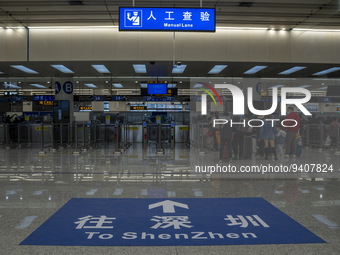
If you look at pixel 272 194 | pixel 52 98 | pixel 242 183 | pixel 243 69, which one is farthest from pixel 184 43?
pixel 52 98

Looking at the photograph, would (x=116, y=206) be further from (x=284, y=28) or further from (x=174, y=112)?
(x=174, y=112)

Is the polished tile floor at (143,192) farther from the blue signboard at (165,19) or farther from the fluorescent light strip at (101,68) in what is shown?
the fluorescent light strip at (101,68)

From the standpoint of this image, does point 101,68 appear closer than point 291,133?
No

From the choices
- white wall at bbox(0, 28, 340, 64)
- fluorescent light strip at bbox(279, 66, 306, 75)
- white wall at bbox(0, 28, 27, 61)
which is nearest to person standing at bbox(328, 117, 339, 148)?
fluorescent light strip at bbox(279, 66, 306, 75)

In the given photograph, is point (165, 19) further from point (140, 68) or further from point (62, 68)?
point (62, 68)

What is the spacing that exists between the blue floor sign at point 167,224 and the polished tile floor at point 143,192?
0.45 feet

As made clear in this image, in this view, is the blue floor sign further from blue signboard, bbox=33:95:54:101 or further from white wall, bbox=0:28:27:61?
blue signboard, bbox=33:95:54:101

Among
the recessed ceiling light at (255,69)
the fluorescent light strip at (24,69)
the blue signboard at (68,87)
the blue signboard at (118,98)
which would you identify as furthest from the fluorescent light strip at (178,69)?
the fluorescent light strip at (24,69)

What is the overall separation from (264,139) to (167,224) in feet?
24.0

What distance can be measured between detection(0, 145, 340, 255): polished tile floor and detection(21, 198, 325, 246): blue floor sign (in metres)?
0.14

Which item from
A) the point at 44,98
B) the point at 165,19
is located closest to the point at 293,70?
the point at 165,19

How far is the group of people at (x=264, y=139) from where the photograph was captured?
9750mm

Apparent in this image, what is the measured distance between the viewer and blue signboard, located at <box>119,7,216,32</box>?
627 cm

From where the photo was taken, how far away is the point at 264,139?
34.3 ft
